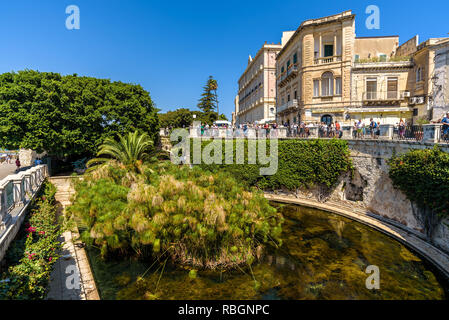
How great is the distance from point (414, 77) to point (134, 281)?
94.3 feet

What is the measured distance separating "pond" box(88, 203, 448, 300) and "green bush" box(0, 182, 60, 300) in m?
2.23

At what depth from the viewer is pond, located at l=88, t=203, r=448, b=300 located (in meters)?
8.46

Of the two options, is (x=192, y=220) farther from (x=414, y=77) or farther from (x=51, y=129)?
(x=414, y=77)

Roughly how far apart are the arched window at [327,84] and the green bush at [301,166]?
900cm

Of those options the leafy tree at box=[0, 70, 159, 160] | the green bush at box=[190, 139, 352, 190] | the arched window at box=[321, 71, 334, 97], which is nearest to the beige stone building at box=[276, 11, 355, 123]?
the arched window at box=[321, 71, 334, 97]

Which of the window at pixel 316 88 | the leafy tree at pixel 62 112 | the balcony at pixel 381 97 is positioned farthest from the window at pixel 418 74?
the leafy tree at pixel 62 112

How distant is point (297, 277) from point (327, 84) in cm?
2157

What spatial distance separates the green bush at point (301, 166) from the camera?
18.0 metres

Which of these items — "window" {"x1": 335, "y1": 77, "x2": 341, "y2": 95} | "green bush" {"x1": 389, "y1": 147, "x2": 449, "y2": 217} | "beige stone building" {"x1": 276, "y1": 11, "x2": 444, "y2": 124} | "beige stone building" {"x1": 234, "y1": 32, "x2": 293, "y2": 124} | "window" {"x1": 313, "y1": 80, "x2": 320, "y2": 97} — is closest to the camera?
"green bush" {"x1": 389, "y1": 147, "x2": 449, "y2": 217}

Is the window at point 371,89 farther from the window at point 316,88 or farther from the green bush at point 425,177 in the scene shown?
the green bush at point 425,177

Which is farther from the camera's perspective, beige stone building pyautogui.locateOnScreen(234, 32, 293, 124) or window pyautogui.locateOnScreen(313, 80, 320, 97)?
beige stone building pyautogui.locateOnScreen(234, 32, 293, 124)

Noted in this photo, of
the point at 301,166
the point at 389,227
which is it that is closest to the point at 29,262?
the point at 389,227

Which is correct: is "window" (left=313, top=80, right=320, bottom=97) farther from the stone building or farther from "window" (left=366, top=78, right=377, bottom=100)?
the stone building

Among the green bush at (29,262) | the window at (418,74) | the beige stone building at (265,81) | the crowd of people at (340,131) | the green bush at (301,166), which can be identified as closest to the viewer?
the green bush at (29,262)
